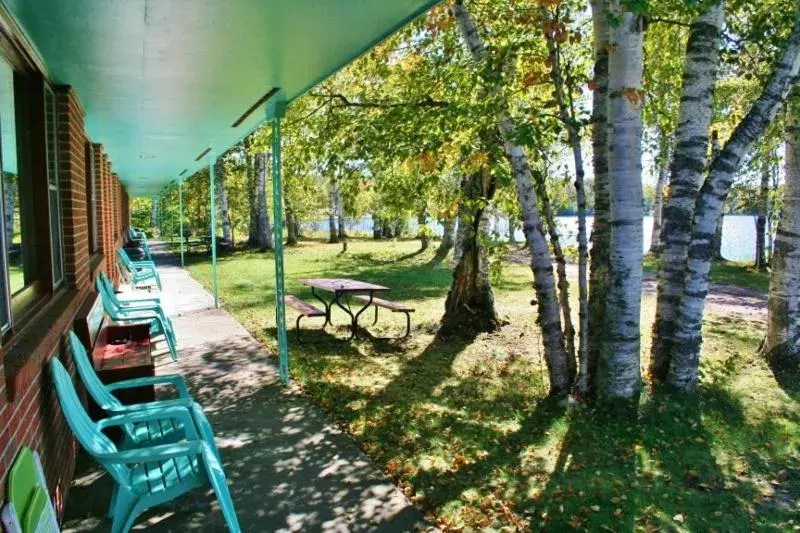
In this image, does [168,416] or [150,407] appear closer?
[168,416]

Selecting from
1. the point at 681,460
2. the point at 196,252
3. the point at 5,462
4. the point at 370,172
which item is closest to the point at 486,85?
the point at 370,172

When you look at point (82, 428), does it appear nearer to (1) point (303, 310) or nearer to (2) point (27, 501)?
(2) point (27, 501)

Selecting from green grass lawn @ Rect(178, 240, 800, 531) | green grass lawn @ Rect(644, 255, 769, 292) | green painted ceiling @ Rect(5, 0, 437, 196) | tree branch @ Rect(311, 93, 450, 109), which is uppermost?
tree branch @ Rect(311, 93, 450, 109)

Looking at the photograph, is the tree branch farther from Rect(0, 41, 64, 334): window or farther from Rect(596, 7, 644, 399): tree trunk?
Rect(0, 41, 64, 334): window

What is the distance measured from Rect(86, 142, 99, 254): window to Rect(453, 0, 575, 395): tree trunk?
18.0 ft

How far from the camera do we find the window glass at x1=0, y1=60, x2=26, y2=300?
3.51 m

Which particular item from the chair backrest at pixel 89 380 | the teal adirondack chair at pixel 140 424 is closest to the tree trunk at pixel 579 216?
the teal adirondack chair at pixel 140 424

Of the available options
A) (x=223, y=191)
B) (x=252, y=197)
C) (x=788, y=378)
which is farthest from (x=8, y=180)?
(x=252, y=197)

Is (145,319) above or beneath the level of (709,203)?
beneath

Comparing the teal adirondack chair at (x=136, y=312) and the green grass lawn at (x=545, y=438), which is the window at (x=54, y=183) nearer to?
the teal adirondack chair at (x=136, y=312)

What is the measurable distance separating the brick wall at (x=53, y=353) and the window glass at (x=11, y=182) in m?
0.31

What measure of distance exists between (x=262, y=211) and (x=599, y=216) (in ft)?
65.9

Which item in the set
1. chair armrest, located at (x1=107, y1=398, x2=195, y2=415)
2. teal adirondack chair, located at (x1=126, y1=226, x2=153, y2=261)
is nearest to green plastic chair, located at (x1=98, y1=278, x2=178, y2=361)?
chair armrest, located at (x1=107, y1=398, x2=195, y2=415)

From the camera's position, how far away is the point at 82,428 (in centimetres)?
309
